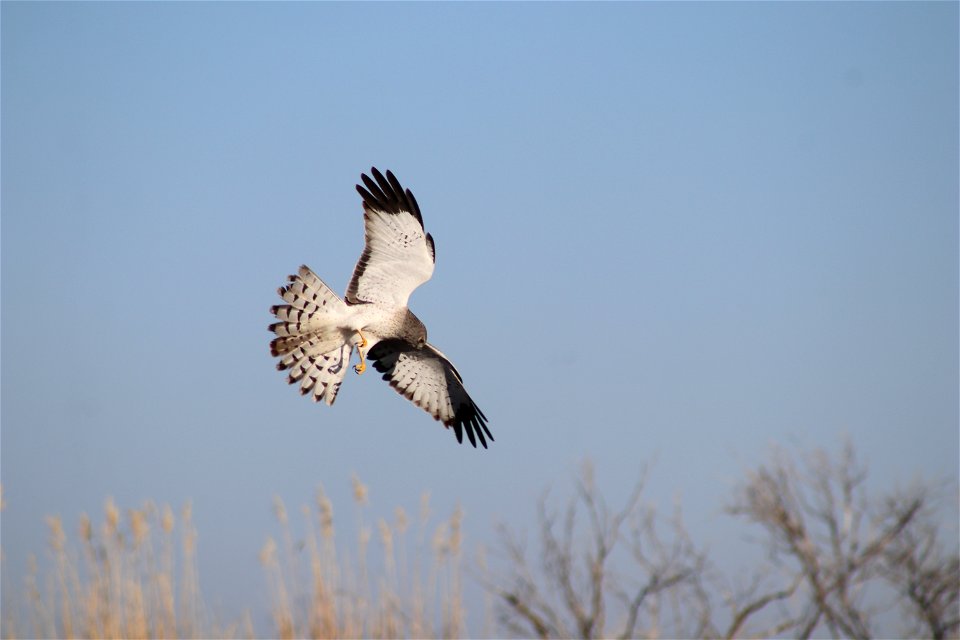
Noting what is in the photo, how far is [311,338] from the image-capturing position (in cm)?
602

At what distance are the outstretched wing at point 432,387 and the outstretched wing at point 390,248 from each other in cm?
86

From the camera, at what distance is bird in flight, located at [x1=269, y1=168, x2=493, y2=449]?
19.3ft

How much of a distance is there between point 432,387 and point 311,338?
151 cm

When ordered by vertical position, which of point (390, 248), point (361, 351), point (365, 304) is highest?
point (390, 248)

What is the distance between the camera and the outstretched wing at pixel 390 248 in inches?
247

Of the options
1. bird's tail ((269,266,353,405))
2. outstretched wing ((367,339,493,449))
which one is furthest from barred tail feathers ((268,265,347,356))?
outstretched wing ((367,339,493,449))

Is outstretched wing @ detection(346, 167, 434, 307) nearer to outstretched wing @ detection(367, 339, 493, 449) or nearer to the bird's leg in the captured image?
the bird's leg

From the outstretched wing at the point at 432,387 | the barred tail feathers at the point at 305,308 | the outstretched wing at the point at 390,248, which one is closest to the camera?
the barred tail feathers at the point at 305,308

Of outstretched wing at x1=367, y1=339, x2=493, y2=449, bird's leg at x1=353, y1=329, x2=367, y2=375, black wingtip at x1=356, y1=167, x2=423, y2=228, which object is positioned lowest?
bird's leg at x1=353, y1=329, x2=367, y2=375

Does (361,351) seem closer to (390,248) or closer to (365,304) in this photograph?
(365,304)

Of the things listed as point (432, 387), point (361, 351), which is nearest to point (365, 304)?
point (361, 351)

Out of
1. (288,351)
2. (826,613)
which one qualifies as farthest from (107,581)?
(826,613)

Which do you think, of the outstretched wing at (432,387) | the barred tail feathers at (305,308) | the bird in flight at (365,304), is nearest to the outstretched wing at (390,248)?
the bird in flight at (365,304)

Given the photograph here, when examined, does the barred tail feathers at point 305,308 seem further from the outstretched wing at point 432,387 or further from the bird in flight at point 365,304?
the outstretched wing at point 432,387
